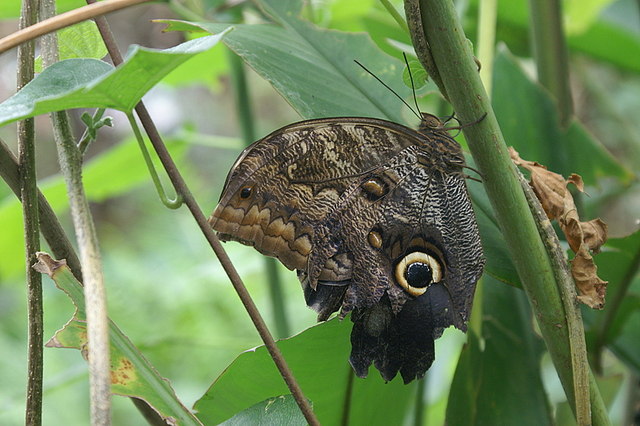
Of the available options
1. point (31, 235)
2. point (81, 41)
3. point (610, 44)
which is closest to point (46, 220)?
point (31, 235)

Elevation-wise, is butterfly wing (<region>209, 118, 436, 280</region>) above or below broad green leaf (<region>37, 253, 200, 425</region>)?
above

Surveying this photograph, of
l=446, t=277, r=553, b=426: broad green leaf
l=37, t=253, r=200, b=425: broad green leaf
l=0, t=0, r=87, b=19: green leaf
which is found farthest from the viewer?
l=0, t=0, r=87, b=19: green leaf

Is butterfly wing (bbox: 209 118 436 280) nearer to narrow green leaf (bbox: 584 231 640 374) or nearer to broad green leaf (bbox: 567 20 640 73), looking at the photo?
narrow green leaf (bbox: 584 231 640 374)

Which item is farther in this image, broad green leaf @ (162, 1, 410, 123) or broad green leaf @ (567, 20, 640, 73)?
broad green leaf @ (567, 20, 640, 73)

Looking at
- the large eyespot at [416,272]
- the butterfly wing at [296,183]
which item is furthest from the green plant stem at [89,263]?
the large eyespot at [416,272]

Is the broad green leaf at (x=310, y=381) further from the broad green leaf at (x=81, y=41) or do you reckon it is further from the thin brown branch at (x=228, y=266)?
the broad green leaf at (x=81, y=41)

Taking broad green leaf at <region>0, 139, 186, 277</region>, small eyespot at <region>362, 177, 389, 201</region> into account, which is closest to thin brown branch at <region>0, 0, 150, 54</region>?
small eyespot at <region>362, 177, 389, 201</region>
